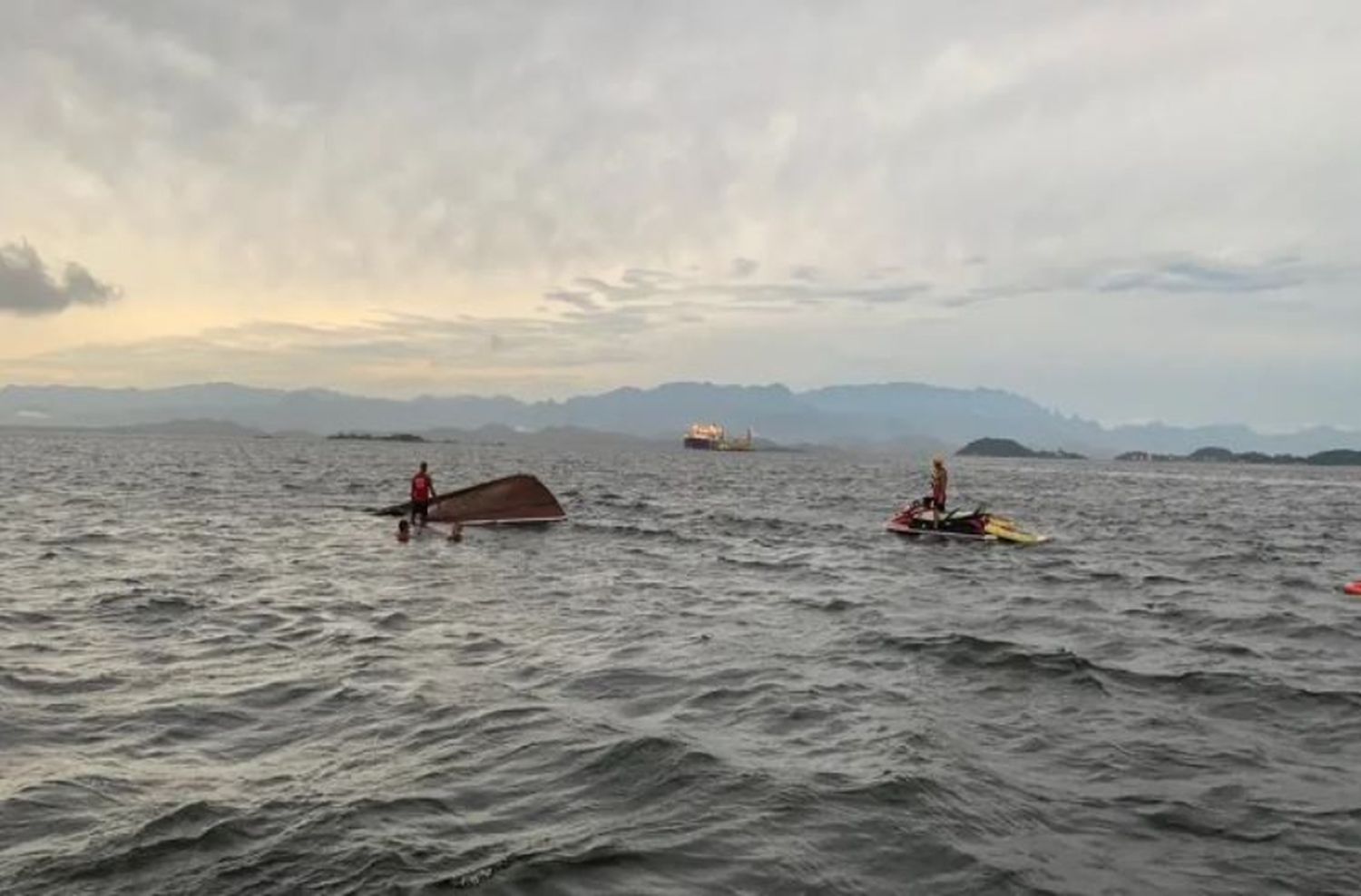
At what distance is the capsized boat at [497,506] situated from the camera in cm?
3994

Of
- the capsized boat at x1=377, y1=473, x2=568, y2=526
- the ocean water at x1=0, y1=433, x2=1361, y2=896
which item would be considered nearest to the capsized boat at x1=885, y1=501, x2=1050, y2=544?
the ocean water at x1=0, y1=433, x2=1361, y2=896

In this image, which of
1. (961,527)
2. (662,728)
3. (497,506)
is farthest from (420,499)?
(662,728)

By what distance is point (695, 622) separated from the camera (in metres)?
20.8

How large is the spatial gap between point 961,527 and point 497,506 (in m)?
17.4

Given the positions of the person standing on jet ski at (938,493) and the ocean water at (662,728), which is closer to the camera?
the ocean water at (662,728)

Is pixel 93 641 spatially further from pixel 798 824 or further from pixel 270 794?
pixel 798 824

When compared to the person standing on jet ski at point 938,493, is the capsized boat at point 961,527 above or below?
below

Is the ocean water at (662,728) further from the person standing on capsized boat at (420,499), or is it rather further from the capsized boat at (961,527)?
the person standing on capsized boat at (420,499)

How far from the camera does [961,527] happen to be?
37875 millimetres

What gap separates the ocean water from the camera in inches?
345

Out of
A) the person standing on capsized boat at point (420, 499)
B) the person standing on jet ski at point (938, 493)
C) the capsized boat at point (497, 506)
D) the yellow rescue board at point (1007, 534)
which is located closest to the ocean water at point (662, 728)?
the yellow rescue board at point (1007, 534)

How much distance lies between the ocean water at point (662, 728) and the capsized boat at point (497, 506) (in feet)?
34.3

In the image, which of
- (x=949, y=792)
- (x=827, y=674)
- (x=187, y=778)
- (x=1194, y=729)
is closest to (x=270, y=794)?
(x=187, y=778)

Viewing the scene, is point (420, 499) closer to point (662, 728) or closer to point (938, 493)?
point (938, 493)
